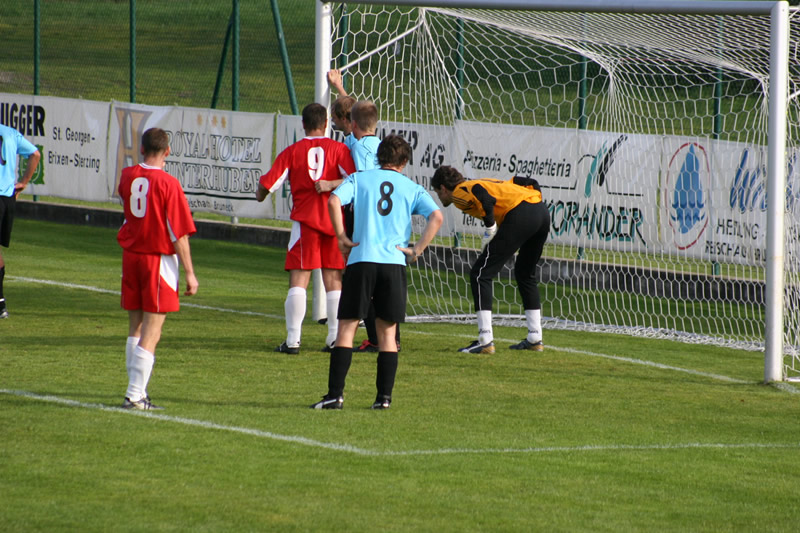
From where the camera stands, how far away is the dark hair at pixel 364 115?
28.6 ft

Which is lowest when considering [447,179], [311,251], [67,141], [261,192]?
[311,251]

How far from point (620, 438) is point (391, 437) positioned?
4.40 feet

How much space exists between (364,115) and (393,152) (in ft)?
5.40

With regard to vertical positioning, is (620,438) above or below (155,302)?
below

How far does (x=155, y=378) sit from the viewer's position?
8039 millimetres

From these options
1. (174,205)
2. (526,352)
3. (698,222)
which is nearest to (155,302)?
(174,205)

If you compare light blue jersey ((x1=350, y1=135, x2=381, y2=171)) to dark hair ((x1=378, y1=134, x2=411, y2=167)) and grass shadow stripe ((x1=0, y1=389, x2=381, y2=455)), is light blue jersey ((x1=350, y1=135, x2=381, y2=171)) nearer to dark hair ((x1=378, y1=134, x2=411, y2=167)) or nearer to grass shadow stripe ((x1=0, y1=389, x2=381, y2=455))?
dark hair ((x1=378, y1=134, x2=411, y2=167))

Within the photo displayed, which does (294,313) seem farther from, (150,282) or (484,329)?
(150,282)

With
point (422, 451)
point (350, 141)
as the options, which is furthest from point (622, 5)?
point (422, 451)

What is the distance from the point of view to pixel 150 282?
6824mm

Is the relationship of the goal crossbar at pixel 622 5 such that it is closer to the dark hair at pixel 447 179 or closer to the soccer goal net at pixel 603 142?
the soccer goal net at pixel 603 142

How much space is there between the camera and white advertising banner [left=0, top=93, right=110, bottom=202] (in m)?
18.5

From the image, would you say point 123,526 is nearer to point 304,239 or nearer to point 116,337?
point 304,239

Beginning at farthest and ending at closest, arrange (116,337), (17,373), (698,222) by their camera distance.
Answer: (698,222)
(116,337)
(17,373)
